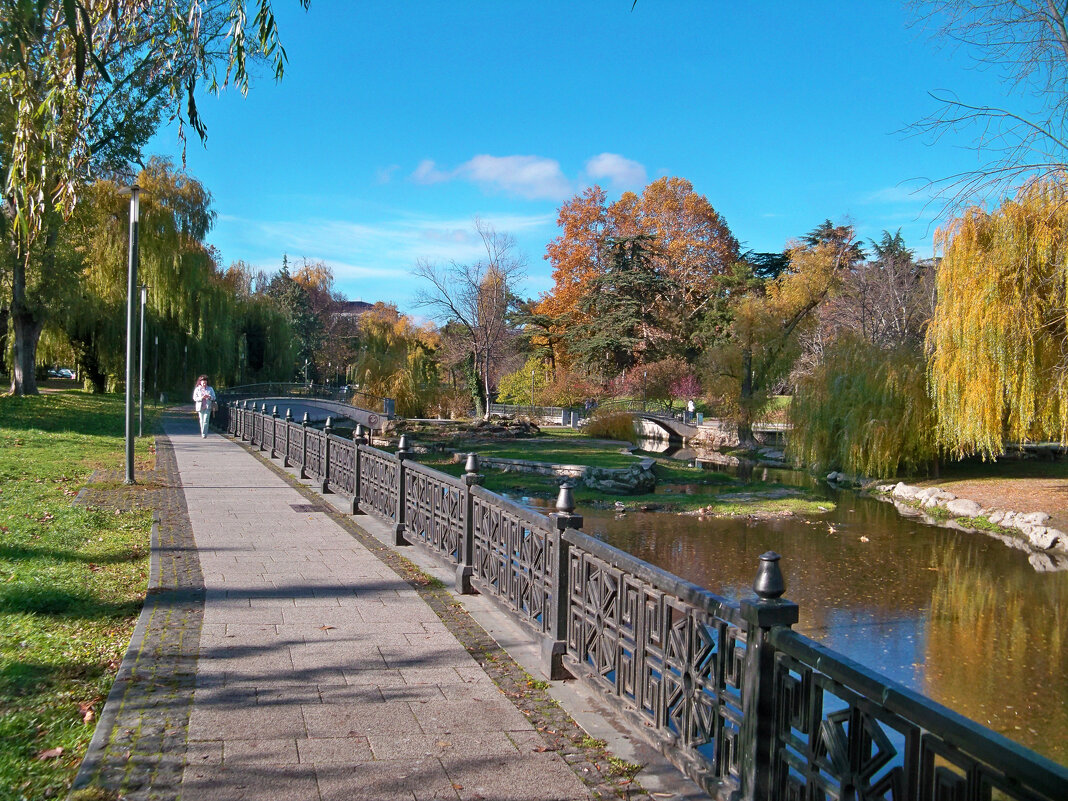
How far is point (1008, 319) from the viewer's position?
18938mm

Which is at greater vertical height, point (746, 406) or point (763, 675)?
point (746, 406)

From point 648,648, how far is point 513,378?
2044 inches

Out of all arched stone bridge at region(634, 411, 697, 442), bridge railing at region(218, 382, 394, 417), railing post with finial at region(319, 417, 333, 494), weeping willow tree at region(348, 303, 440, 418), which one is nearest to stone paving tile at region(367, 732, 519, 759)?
railing post with finial at region(319, 417, 333, 494)

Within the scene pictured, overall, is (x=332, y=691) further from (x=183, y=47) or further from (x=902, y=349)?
(x=902, y=349)

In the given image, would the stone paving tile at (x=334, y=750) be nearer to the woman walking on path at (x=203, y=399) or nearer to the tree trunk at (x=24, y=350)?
the woman walking on path at (x=203, y=399)

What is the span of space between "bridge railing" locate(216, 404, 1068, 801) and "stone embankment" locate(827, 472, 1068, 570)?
12.4 metres

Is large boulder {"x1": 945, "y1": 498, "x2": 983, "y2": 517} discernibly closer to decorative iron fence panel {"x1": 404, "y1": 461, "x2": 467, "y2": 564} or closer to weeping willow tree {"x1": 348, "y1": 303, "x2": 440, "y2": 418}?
decorative iron fence panel {"x1": 404, "y1": 461, "x2": 467, "y2": 564}

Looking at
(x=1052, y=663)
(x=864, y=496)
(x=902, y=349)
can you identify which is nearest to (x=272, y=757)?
(x=1052, y=663)

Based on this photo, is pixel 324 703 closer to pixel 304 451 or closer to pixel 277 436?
pixel 304 451

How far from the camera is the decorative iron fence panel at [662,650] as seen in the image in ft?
11.8

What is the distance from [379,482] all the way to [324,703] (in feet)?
→ 20.3

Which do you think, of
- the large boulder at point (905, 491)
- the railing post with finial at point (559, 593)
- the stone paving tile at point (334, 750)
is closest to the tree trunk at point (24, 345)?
the railing post with finial at point (559, 593)

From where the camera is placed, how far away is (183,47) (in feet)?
26.7

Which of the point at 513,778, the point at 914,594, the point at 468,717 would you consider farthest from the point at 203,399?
the point at 513,778
